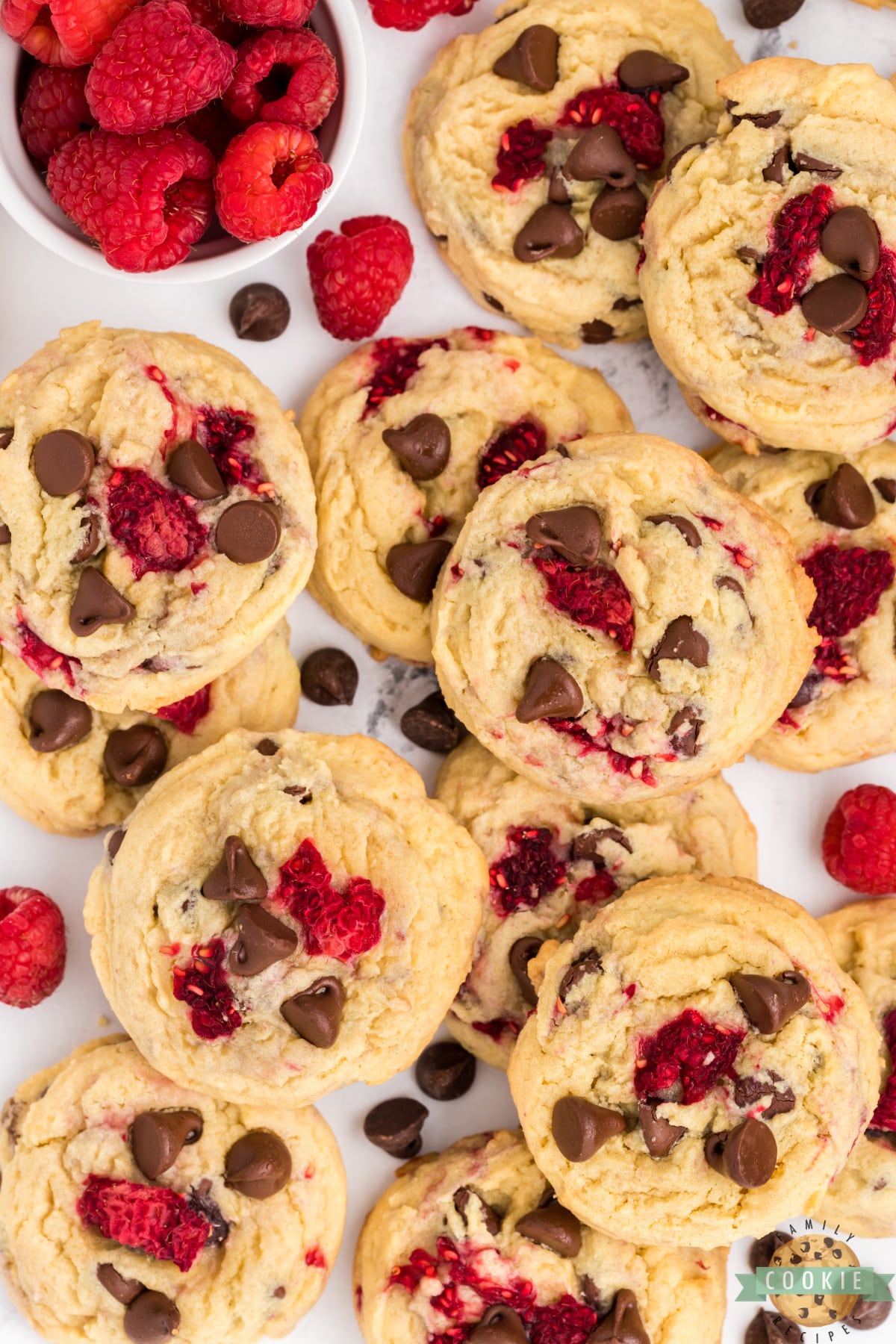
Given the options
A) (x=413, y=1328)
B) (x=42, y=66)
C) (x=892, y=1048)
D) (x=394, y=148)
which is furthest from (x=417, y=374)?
(x=413, y=1328)

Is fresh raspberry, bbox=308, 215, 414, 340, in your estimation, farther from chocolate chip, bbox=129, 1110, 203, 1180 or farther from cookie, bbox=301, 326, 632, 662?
chocolate chip, bbox=129, 1110, 203, 1180

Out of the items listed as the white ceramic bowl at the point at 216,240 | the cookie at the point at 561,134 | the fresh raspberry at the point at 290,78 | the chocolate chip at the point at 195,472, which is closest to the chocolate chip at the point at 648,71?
the cookie at the point at 561,134

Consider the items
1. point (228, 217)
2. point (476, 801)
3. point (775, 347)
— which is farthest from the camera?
point (476, 801)

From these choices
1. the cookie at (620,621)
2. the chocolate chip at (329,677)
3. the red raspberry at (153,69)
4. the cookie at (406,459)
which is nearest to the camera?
the red raspberry at (153,69)

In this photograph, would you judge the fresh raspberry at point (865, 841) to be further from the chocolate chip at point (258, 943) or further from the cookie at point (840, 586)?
the chocolate chip at point (258, 943)

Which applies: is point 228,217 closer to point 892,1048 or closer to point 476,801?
point 476,801

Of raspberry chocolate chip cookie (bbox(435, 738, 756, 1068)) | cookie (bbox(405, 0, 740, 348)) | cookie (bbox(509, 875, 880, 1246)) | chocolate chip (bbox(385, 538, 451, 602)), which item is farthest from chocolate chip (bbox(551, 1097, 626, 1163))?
cookie (bbox(405, 0, 740, 348))
